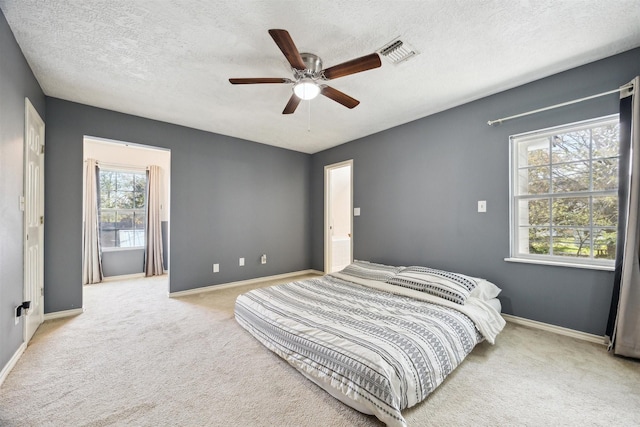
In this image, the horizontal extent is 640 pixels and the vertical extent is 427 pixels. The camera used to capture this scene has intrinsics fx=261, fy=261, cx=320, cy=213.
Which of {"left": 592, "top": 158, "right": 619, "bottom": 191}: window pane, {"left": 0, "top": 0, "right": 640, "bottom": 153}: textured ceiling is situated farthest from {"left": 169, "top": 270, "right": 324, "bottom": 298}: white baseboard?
{"left": 592, "top": 158, "right": 619, "bottom": 191}: window pane

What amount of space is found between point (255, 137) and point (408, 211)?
277cm

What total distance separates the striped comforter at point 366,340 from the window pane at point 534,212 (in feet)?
4.72

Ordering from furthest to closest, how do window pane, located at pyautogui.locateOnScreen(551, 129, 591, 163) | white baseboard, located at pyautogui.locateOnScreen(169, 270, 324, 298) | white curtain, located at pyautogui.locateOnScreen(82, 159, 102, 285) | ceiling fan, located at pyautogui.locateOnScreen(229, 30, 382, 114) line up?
1. white curtain, located at pyautogui.locateOnScreen(82, 159, 102, 285)
2. white baseboard, located at pyautogui.locateOnScreen(169, 270, 324, 298)
3. window pane, located at pyautogui.locateOnScreen(551, 129, 591, 163)
4. ceiling fan, located at pyautogui.locateOnScreen(229, 30, 382, 114)

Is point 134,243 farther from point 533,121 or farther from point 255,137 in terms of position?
point 533,121

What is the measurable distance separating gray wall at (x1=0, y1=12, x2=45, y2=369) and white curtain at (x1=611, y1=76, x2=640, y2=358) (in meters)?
4.59

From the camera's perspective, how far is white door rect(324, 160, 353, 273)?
4.94 meters

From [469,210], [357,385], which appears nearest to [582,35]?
[469,210]

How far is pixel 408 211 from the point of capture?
12.3ft

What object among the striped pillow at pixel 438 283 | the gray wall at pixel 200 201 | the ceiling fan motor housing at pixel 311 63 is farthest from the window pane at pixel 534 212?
the gray wall at pixel 200 201

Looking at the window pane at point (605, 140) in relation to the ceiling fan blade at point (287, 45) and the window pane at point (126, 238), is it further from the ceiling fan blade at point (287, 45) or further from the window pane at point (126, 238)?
the window pane at point (126, 238)

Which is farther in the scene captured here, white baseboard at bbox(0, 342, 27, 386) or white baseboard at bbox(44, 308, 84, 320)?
white baseboard at bbox(44, 308, 84, 320)

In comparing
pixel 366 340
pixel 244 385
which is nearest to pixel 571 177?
pixel 366 340

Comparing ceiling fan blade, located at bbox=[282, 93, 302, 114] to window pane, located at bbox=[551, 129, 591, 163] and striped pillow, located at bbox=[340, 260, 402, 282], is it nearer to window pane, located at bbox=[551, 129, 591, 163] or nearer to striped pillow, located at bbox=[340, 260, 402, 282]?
striped pillow, located at bbox=[340, 260, 402, 282]

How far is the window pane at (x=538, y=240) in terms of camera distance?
2.71 meters
